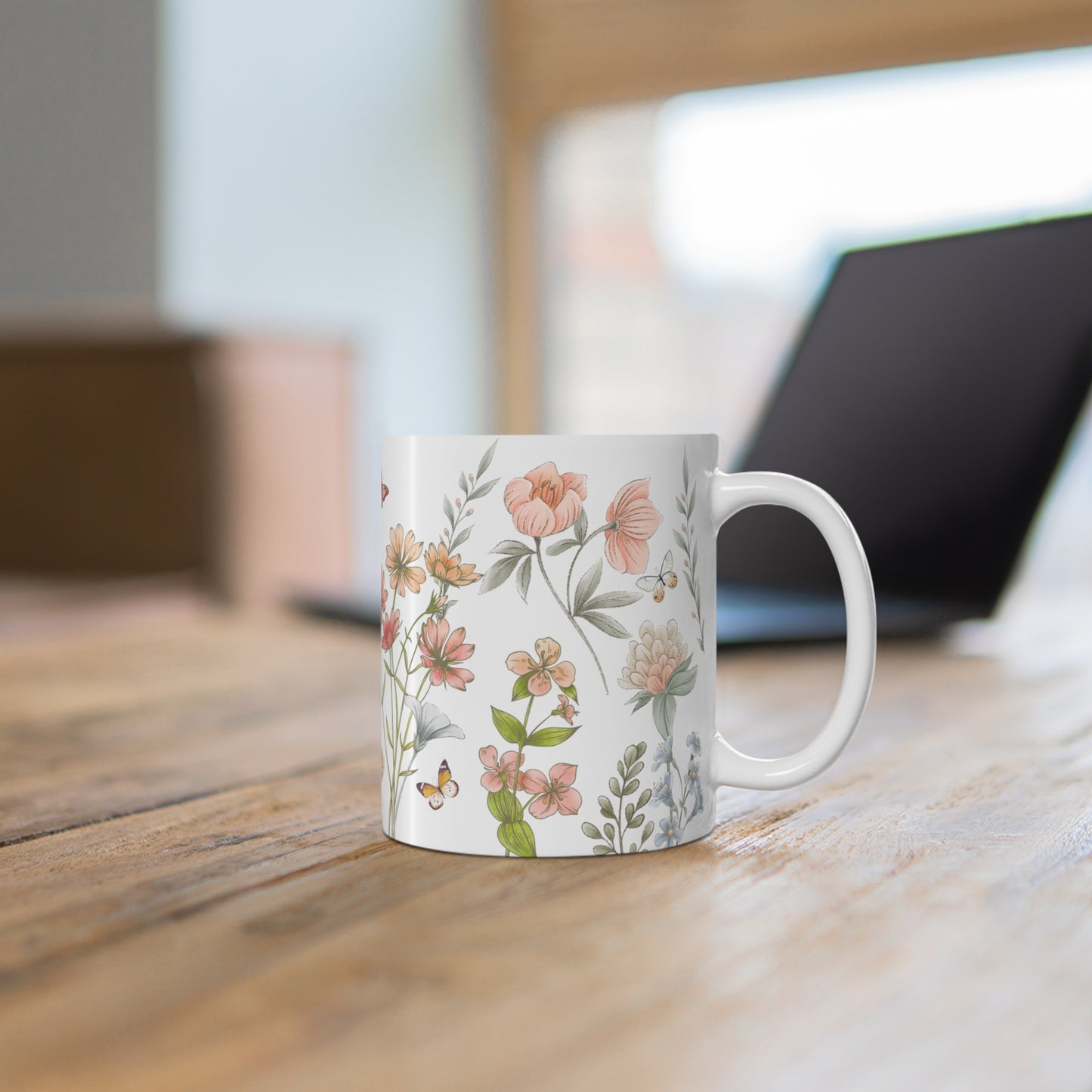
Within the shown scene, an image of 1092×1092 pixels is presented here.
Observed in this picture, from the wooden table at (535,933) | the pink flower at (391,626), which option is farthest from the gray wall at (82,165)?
the pink flower at (391,626)

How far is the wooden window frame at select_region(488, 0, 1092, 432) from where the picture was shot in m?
2.49

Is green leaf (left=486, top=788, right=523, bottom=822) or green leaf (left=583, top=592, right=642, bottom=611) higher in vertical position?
green leaf (left=583, top=592, right=642, bottom=611)

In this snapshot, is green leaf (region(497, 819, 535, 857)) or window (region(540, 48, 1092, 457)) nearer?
green leaf (region(497, 819, 535, 857))

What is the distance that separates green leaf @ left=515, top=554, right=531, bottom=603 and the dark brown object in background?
1.57 m

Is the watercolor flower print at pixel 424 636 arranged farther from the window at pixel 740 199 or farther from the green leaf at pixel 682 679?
the window at pixel 740 199

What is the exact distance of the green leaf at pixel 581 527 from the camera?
0.40 m

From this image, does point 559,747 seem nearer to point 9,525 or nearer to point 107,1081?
point 107,1081

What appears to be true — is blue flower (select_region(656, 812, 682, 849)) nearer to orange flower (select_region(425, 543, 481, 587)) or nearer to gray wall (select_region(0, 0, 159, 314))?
orange flower (select_region(425, 543, 481, 587))

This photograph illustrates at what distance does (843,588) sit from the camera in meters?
0.41

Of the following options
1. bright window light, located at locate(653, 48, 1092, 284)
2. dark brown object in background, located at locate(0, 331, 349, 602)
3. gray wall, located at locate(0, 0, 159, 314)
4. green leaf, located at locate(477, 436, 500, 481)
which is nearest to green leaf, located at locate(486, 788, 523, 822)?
green leaf, located at locate(477, 436, 500, 481)

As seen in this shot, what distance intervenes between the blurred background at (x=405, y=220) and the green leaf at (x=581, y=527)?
123cm

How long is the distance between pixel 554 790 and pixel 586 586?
66 mm

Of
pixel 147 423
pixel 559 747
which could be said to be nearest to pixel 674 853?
pixel 559 747

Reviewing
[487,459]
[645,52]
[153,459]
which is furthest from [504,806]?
[645,52]
